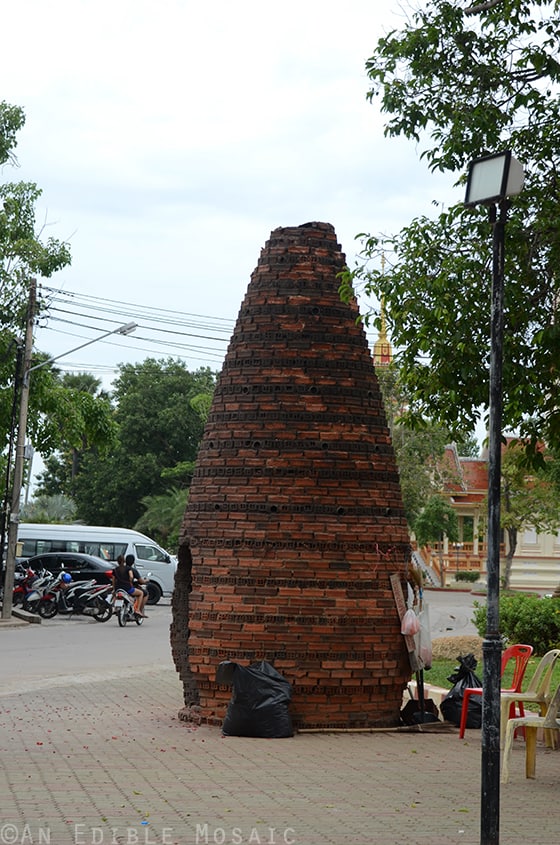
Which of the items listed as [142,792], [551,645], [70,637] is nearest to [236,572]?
[142,792]

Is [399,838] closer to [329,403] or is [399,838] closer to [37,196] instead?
[329,403]

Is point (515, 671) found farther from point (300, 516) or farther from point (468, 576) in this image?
point (468, 576)

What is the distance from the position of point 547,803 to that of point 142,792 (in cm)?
295

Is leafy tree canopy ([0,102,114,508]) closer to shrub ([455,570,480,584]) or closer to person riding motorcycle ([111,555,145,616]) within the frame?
person riding motorcycle ([111,555,145,616])

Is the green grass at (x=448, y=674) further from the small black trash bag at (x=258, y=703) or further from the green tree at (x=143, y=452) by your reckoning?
the green tree at (x=143, y=452)

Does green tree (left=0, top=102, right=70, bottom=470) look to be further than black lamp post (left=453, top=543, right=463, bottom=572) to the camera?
No

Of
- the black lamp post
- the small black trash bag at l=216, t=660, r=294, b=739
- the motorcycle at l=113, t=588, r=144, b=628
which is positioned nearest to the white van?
the motorcycle at l=113, t=588, r=144, b=628

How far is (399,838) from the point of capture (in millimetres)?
7383

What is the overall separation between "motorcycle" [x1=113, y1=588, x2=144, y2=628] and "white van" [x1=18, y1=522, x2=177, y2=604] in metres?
8.91

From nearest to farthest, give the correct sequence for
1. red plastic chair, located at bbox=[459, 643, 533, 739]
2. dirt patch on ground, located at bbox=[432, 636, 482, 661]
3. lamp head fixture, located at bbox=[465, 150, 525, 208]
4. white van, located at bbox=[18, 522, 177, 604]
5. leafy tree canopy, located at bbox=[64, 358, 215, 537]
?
lamp head fixture, located at bbox=[465, 150, 525, 208] → red plastic chair, located at bbox=[459, 643, 533, 739] → dirt patch on ground, located at bbox=[432, 636, 482, 661] → white van, located at bbox=[18, 522, 177, 604] → leafy tree canopy, located at bbox=[64, 358, 215, 537]

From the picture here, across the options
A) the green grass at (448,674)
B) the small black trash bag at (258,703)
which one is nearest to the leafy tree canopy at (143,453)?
the green grass at (448,674)

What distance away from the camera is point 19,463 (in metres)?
27.0

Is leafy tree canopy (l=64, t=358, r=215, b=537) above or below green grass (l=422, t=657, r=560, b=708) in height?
above

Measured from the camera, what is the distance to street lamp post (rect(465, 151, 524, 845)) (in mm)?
6777
